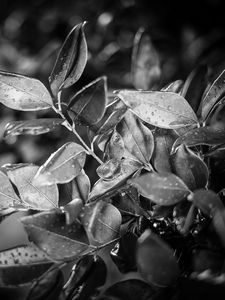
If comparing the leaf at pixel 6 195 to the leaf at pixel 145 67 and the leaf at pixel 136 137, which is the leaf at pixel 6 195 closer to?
the leaf at pixel 136 137

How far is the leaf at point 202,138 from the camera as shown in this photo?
450 mm

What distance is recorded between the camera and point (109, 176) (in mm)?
482

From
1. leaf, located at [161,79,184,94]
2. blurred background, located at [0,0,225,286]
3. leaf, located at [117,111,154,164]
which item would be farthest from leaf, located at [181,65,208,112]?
blurred background, located at [0,0,225,286]

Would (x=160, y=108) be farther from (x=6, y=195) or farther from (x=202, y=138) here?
(x=6, y=195)

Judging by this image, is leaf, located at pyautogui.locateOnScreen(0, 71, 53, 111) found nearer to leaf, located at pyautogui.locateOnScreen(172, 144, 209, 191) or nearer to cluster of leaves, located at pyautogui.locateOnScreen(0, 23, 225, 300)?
cluster of leaves, located at pyautogui.locateOnScreen(0, 23, 225, 300)

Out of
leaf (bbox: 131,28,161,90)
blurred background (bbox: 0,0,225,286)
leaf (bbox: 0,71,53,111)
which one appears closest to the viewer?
leaf (bbox: 0,71,53,111)

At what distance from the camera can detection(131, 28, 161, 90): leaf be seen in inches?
33.3

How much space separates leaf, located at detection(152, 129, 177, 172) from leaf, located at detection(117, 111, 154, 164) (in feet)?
0.05

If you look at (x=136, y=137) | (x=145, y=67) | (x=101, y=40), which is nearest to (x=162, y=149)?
(x=136, y=137)

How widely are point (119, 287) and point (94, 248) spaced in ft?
0.20

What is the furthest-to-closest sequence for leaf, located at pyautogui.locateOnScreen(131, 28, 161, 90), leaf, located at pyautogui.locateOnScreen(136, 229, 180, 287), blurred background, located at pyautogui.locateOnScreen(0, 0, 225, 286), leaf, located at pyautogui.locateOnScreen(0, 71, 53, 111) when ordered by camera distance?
blurred background, located at pyautogui.locateOnScreen(0, 0, 225, 286)
leaf, located at pyautogui.locateOnScreen(131, 28, 161, 90)
leaf, located at pyautogui.locateOnScreen(0, 71, 53, 111)
leaf, located at pyautogui.locateOnScreen(136, 229, 180, 287)

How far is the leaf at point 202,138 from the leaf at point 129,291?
0.56 ft

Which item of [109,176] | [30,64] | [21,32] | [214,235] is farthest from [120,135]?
[21,32]

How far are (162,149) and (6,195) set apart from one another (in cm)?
23
